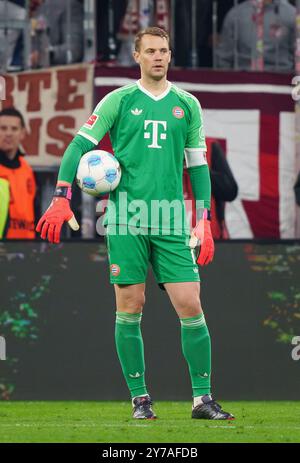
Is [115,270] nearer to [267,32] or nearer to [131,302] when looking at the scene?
[131,302]

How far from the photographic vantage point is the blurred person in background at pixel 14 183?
12734mm

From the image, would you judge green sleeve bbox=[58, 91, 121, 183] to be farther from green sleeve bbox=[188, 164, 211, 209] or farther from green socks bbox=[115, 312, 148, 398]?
green socks bbox=[115, 312, 148, 398]

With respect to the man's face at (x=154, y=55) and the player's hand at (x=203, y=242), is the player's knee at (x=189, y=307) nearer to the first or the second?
the player's hand at (x=203, y=242)

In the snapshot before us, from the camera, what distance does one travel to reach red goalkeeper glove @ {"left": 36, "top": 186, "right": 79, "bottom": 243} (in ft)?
28.6

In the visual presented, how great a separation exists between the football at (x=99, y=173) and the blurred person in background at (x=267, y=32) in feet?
15.2

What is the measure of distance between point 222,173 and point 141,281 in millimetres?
4432

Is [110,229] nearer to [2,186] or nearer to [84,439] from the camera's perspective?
[84,439]

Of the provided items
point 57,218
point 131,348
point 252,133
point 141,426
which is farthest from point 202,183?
point 252,133

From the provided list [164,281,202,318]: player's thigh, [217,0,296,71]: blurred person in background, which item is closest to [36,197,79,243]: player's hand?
[164,281,202,318]: player's thigh

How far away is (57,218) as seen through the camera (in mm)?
8750

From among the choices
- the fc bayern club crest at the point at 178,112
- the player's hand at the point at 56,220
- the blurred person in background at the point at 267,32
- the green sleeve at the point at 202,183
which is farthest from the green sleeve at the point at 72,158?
the blurred person in background at the point at 267,32

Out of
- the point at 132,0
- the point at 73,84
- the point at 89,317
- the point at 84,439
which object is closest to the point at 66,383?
the point at 89,317

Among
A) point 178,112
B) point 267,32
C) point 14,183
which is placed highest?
point 267,32

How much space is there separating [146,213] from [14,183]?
422 cm
